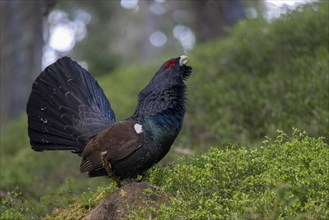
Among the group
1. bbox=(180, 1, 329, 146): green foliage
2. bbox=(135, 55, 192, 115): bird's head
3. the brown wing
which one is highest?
bbox=(180, 1, 329, 146): green foliage

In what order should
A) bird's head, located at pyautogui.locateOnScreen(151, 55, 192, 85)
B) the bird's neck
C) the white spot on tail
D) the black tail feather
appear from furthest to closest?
the black tail feather < bird's head, located at pyautogui.locateOnScreen(151, 55, 192, 85) < the white spot on tail < the bird's neck

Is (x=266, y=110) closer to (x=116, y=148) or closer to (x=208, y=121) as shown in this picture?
(x=208, y=121)

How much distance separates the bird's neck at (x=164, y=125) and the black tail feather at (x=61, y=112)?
784mm

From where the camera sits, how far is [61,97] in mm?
5887

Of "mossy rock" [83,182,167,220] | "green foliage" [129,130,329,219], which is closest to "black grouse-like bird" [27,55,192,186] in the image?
"mossy rock" [83,182,167,220]

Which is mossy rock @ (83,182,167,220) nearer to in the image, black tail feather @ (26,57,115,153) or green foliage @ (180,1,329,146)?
black tail feather @ (26,57,115,153)

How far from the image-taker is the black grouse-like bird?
5094mm

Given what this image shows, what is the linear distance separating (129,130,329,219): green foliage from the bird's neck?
323 mm

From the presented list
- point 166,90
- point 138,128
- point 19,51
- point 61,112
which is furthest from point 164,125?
point 19,51

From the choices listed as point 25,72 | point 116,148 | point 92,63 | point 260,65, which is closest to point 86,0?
point 92,63

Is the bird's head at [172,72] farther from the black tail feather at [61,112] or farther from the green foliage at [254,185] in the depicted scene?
the green foliage at [254,185]

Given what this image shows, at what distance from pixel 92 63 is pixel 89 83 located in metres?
13.2

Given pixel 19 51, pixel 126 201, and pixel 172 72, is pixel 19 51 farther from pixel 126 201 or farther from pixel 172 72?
pixel 126 201

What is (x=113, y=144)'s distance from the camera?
5.23 m
